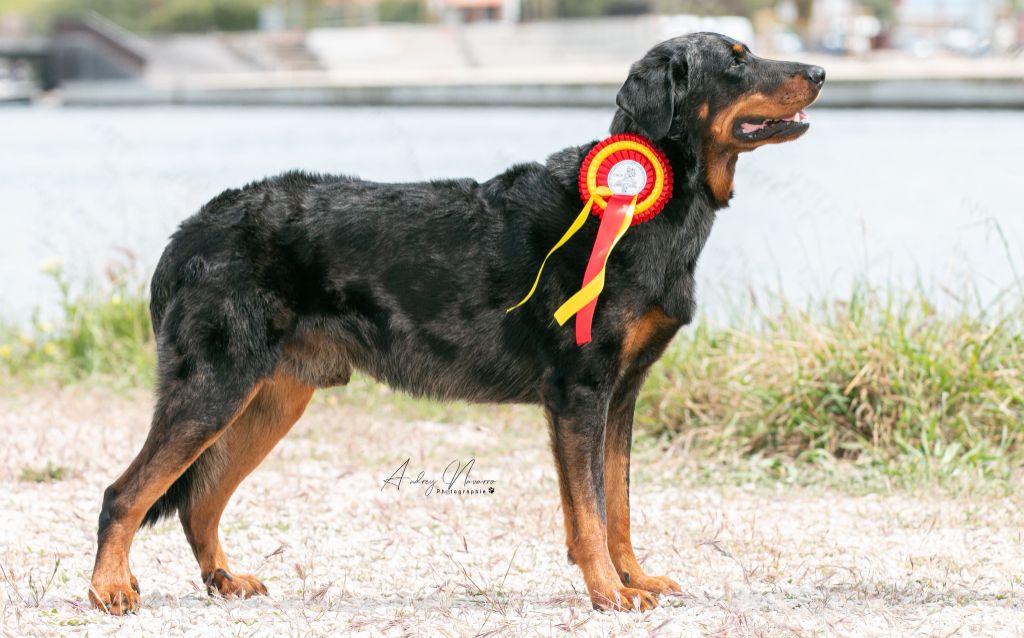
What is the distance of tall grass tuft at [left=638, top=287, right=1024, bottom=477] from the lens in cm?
600

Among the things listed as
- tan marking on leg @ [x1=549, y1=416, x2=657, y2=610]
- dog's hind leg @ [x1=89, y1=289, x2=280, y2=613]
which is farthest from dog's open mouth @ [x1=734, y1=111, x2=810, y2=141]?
dog's hind leg @ [x1=89, y1=289, x2=280, y2=613]

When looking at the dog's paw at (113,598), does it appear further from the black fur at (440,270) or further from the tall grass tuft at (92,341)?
the tall grass tuft at (92,341)

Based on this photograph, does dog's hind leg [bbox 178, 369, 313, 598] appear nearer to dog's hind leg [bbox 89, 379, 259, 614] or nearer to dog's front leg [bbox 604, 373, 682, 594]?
dog's hind leg [bbox 89, 379, 259, 614]

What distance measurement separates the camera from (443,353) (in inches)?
157

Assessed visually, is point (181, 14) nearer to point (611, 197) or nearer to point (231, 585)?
point (231, 585)

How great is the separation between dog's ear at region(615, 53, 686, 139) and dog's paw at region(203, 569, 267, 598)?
2.08 m

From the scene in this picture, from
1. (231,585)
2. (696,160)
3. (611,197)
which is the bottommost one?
(231,585)

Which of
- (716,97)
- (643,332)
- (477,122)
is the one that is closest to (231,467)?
(643,332)

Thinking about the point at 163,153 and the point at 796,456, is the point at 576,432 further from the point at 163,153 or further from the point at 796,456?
the point at 163,153

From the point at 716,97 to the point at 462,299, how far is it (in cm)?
107

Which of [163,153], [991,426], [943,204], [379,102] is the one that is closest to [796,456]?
[991,426]

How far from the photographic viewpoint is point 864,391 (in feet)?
19.9

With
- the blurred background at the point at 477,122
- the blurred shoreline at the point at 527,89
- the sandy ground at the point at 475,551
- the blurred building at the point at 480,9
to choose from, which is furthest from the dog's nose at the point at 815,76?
the blurred building at the point at 480,9

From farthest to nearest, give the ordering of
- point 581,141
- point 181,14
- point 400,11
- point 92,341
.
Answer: point 400,11 < point 181,14 < point 581,141 < point 92,341
